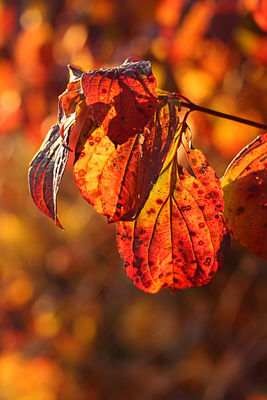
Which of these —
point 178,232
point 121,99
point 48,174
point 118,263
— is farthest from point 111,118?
point 118,263

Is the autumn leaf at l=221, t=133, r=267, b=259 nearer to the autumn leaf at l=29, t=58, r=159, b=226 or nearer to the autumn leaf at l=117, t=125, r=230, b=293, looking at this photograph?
the autumn leaf at l=117, t=125, r=230, b=293

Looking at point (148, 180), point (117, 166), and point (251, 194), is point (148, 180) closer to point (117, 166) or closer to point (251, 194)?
point (117, 166)

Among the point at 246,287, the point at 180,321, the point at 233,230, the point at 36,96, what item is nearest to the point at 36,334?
the point at 180,321

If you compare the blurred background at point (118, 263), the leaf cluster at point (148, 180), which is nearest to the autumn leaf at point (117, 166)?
the leaf cluster at point (148, 180)

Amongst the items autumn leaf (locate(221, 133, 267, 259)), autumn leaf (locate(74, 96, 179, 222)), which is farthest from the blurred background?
autumn leaf (locate(74, 96, 179, 222))

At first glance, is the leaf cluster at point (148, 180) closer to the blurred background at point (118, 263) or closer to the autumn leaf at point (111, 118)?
the autumn leaf at point (111, 118)

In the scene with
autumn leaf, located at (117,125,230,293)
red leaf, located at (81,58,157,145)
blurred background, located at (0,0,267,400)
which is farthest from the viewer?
blurred background, located at (0,0,267,400)

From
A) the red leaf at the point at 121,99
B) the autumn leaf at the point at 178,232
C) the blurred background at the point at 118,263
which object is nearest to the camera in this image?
the red leaf at the point at 121,99
